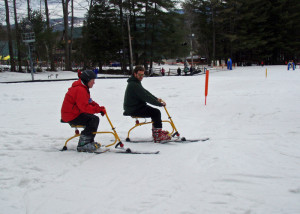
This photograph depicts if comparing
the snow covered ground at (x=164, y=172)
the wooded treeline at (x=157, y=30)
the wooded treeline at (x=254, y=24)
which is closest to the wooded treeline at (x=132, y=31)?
the wooded treeline at (x=157, y=30)

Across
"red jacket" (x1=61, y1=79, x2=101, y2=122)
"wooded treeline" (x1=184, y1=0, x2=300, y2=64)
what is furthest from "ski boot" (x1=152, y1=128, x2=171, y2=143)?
"wooded treeline" (x1=184, y1=0, x2=300, y2=64)

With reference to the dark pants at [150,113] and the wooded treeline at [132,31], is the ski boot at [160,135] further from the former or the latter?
the wooded treeline at [132,31]

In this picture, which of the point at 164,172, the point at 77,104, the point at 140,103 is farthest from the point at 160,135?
the point at 77,104

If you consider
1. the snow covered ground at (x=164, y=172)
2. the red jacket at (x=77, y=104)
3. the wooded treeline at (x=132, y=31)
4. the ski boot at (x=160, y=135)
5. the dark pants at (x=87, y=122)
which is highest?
the wooded treeline at (x=132, y=31)

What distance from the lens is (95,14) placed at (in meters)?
40.6

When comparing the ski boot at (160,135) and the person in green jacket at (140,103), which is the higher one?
the person in green jacket at (140,103)

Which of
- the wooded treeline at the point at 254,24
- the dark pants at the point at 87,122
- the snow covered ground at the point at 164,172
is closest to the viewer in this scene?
the snow covered ground at the point at 164,172

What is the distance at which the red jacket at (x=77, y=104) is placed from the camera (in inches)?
191

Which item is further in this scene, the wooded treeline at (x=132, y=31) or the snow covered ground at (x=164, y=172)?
the wooded treeline at (x=132, y=31)

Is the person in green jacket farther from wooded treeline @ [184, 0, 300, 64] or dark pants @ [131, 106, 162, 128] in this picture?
wooded treeline @ [184, 0, 300, 64]

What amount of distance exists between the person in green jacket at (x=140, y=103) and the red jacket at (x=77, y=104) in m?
1.04

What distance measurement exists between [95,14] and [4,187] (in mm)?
40465

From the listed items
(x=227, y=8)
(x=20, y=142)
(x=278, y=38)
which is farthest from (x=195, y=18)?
(x=20, y=142)

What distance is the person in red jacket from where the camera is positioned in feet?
16.0
